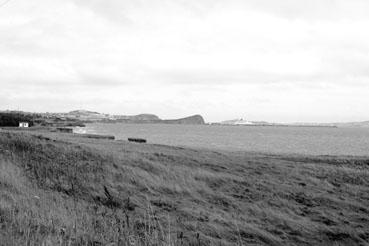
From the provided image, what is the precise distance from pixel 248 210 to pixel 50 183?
7.13m

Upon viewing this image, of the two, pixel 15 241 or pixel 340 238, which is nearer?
pixel 15 241

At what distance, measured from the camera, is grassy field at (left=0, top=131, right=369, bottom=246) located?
7082mm

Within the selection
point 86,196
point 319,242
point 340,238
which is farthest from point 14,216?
point 340,238

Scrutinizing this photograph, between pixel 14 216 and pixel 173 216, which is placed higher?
pixel 14 216

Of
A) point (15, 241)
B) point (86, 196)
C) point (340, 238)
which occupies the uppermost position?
point (15, 241)

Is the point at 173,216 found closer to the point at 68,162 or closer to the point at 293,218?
the point at 293,218

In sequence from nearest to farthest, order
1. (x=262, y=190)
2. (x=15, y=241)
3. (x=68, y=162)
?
(x=15, y=241), (x=68, y=162), (x=262, y=190)

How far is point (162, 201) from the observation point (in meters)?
13.7

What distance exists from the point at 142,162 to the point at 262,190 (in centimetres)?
607


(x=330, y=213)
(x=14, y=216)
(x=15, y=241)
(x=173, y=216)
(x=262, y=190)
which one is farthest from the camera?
(x=262, y=190)

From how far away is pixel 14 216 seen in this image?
682 centimetres

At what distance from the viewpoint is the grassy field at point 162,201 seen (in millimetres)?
7082

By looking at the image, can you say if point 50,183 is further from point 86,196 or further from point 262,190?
point 262,190

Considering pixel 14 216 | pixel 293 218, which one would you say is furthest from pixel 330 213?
pixel 14 216
